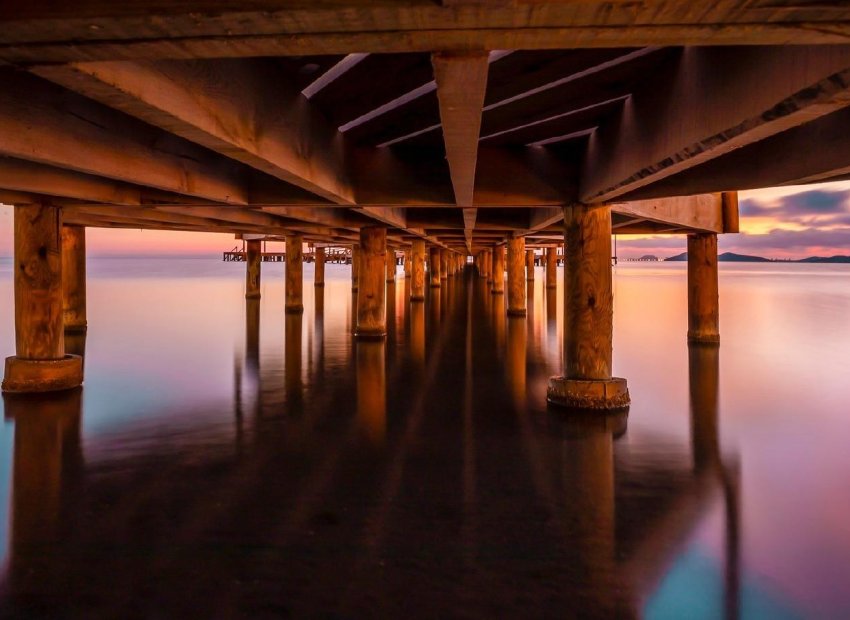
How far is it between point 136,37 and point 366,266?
40.7ft

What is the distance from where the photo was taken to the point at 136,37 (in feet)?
7.78

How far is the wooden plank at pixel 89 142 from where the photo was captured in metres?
4.29

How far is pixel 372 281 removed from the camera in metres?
14.9

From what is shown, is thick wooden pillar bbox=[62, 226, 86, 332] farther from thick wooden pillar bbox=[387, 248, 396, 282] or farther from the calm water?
thick wooden pillar bbox=[387, 248, 396, 282]

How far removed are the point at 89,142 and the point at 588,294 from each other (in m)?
5.93

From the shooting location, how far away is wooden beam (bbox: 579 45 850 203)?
2.96 meters

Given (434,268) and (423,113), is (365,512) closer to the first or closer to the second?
(423,113)

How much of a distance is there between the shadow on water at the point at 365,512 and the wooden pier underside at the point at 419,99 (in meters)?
2.86

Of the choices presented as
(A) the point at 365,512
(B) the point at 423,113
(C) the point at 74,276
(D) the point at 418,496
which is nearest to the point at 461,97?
(B) the point at 423,113

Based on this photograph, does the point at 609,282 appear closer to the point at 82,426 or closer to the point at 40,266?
the point at 82,426

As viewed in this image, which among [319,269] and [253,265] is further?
[319,269]

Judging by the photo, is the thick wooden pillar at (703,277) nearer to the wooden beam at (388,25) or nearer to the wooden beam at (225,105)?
the wooden beam at (225,105)

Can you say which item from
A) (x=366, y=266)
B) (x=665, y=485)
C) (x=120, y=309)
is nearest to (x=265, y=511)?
(x=665, y=485)

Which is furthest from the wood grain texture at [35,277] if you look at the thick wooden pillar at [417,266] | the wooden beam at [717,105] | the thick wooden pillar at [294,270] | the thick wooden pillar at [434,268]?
the thick wooden pillar at [434,268]
